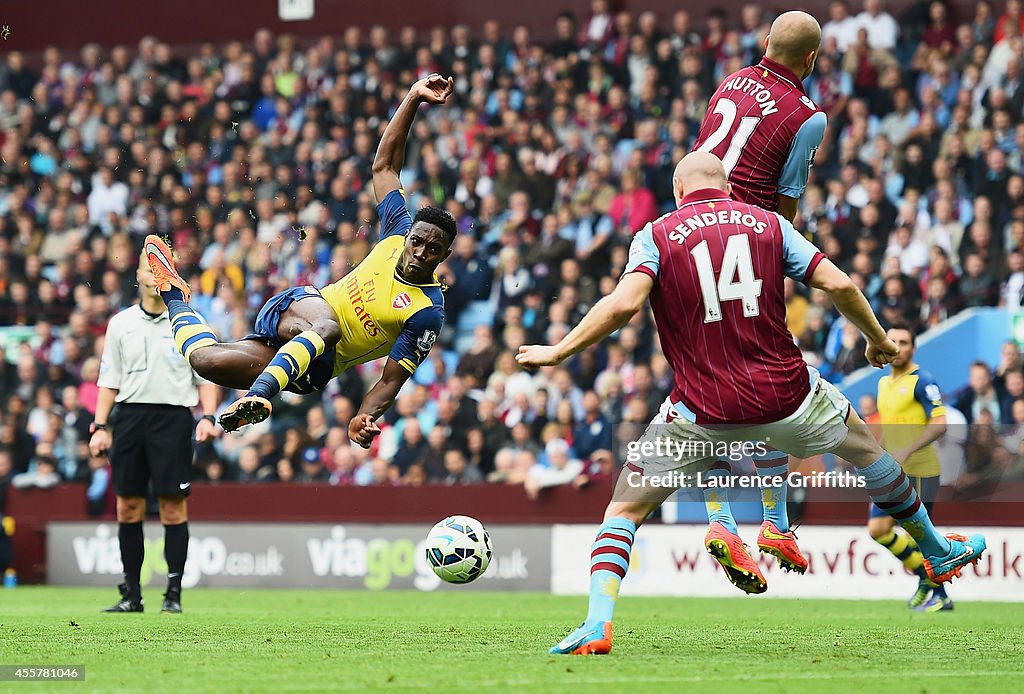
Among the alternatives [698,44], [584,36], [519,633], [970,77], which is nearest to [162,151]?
[584,36]

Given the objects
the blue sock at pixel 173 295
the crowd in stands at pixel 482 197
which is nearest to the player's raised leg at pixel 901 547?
the crowd in stands at pixel 482 197

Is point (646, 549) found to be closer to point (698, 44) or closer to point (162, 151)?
point (698, 44)

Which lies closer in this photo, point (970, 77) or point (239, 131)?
point (970, 77)

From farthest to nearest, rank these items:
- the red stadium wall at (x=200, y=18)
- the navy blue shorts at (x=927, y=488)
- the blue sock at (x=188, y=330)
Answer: the red stadium wall at (x=200, y=18)
the navy blue shorts at (x=927, y=488)
the blue sock at (x=188, y=330)

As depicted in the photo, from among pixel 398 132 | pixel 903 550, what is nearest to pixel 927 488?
pixel 903 550

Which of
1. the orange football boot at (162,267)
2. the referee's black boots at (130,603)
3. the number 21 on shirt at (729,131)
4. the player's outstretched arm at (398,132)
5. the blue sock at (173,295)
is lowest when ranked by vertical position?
the referee's black boots at (130,603)

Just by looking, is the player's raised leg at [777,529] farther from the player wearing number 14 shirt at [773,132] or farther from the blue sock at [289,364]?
the blue sock at [289,364]

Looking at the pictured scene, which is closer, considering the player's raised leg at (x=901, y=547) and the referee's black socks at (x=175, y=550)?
the referee's black socks at (x=175, y=550)

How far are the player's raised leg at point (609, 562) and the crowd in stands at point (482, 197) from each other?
25.2 feet

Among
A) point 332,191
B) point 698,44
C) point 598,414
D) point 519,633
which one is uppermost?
point 698,44

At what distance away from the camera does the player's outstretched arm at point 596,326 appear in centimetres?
650

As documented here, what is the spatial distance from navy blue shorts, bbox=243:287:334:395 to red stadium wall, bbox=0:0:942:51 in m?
13.4

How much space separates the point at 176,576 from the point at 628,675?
5530 mm

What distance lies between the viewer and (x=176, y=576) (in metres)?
10.8
